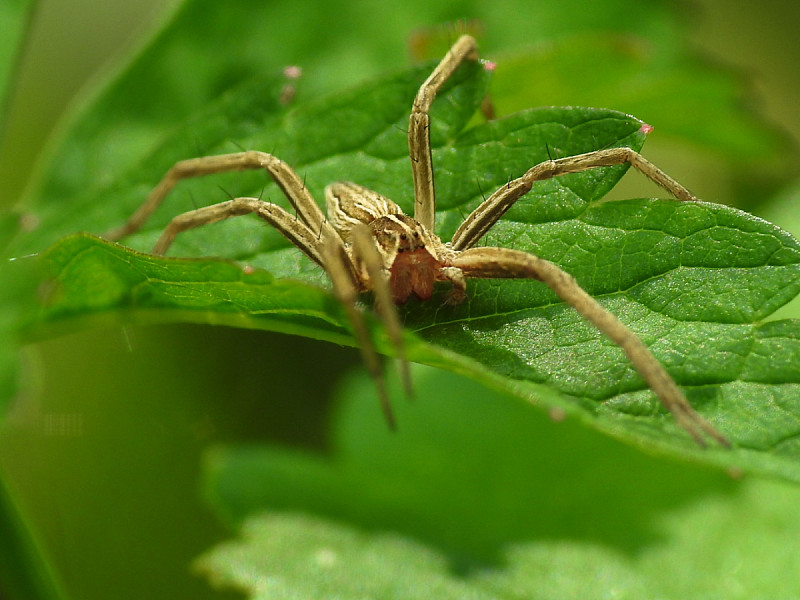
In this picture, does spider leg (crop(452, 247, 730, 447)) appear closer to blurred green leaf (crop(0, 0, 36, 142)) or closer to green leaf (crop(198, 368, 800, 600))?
green leaf (crop(198, 368, 800, 600))

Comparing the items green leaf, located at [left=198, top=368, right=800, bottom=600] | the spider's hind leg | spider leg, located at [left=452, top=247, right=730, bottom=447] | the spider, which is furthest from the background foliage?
spider leg, located at [left=452, top=247, right=730, bottom=447]

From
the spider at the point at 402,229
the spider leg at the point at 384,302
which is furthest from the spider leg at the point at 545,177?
the spider leg at the point at 384,302

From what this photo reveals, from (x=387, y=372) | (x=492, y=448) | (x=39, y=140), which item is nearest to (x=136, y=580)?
(x=387, y=372)

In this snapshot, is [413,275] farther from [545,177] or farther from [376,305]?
[545,177]

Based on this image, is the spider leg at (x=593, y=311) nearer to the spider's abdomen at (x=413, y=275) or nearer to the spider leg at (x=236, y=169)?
the spider's abdomen at (x=413, y=275)

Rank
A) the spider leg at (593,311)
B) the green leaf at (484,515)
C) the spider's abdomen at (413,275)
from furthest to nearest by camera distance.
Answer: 1. the green leaf at (484,515)
2. the spider's abdomen at (413,275)
3. the spider leg at (593,311)

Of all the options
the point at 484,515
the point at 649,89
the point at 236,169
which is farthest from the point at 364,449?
the point at 649,89
